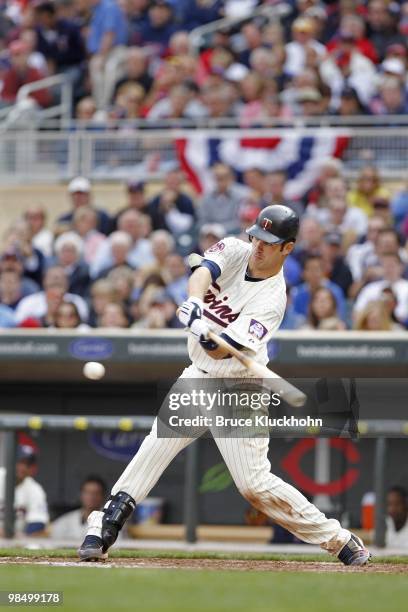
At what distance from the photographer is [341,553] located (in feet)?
22.9

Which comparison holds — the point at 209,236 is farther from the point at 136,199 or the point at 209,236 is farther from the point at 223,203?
the point at 136,199

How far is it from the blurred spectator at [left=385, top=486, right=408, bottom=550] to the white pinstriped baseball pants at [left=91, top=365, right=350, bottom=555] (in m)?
3.59

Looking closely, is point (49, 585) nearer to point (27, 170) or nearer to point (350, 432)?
point (350, 432)

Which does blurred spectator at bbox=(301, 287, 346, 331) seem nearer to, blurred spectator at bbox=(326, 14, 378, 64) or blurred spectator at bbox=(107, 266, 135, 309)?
blurred spectator at bbox=(107, 266, 135, 309)

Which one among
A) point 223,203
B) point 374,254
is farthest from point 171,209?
point 374,254

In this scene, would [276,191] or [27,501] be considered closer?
[27,501]

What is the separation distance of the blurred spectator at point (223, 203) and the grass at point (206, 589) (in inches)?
251

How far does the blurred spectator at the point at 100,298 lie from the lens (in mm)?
11727

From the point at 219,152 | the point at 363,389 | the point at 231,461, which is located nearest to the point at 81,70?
the point at 219,152

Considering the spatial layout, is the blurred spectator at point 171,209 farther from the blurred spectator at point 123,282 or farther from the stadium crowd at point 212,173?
the blurred spectator at point 123,282

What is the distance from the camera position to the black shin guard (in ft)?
22.0

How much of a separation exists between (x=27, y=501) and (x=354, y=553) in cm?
442

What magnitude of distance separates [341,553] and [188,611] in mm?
2346

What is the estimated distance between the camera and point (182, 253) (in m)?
12.6
